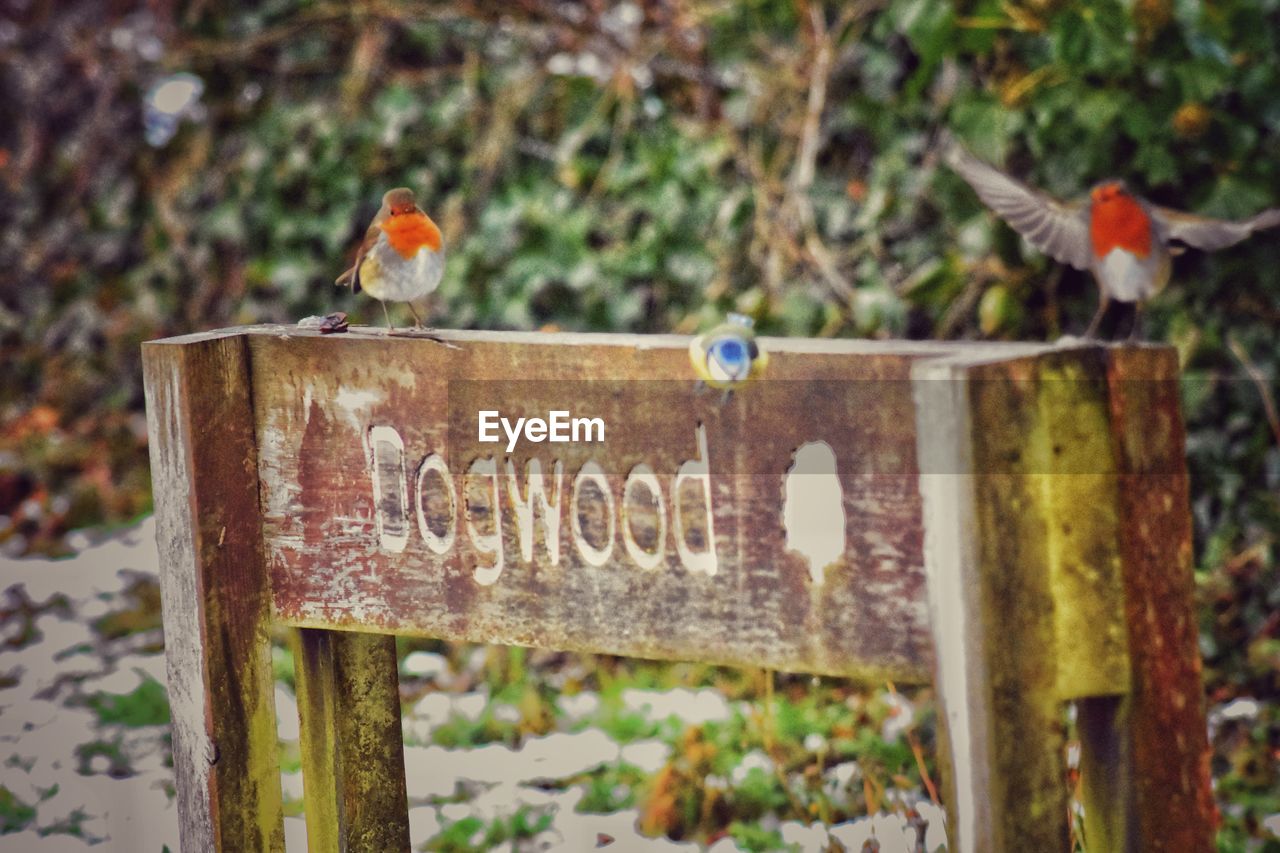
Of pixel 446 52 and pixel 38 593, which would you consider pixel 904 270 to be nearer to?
pixel 446 52

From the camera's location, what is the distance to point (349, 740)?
169 centimetres

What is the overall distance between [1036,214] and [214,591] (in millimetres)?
1333

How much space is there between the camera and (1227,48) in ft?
8.48

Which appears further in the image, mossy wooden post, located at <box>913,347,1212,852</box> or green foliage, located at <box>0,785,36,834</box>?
green foliage, located at <box>0,785,36,834</box>

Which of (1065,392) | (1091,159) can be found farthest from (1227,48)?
(1065,392)

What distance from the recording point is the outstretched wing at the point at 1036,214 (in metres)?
2.06

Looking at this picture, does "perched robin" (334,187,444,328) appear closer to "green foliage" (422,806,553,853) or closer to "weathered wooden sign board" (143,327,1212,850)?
"weathered wooden sign board" (143,327,1212,850)

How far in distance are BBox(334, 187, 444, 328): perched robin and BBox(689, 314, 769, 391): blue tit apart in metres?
0.56

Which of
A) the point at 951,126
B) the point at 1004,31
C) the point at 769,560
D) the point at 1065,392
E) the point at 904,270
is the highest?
the point at 1004,31

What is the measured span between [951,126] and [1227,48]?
53 cm

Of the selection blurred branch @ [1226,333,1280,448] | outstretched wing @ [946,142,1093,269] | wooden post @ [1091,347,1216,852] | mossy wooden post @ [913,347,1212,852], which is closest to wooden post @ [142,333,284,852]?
mossy wooden post @ [913,347,1212,852]

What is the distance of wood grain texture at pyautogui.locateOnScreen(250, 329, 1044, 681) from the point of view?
1.19m

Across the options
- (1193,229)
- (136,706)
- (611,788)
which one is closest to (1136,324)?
(1193,229)

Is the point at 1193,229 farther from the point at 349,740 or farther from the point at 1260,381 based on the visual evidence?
the point at 349,740
